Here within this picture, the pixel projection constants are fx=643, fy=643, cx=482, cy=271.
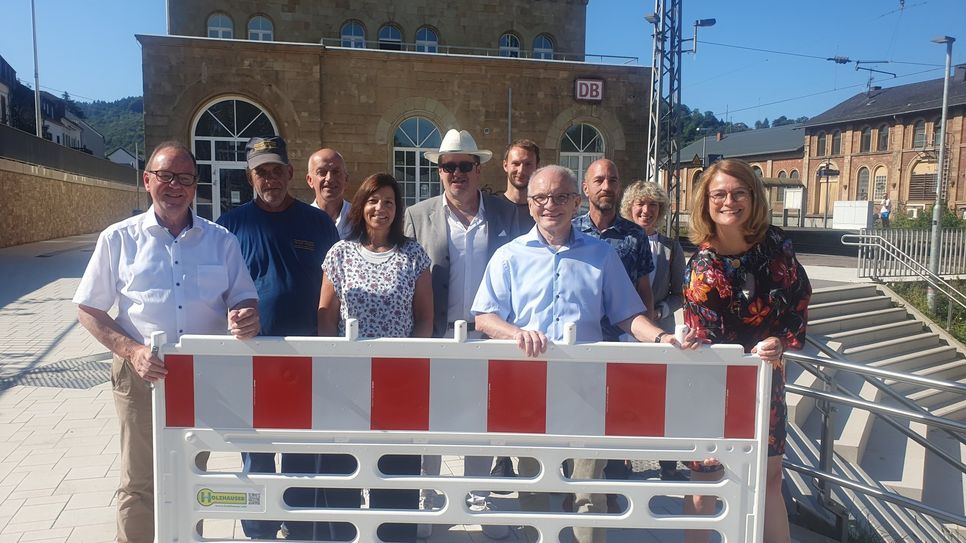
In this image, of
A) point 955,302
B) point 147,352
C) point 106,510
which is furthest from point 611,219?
point 955,302

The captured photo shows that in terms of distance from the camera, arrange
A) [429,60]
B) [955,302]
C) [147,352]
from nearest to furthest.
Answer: [147,352] < [955,302] < [429,60]

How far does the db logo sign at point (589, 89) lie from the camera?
20359 mm

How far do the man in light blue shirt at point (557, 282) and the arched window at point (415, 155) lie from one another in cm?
1712

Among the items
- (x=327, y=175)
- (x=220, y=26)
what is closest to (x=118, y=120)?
(x=220, y=26)

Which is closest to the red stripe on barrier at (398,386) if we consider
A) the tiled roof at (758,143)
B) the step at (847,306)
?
the step at (847,306)

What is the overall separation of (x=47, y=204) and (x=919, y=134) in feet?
191

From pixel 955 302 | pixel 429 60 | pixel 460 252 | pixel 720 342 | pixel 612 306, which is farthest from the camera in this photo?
pixel 429 60

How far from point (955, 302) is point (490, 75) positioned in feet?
46.6

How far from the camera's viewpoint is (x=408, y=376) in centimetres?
227

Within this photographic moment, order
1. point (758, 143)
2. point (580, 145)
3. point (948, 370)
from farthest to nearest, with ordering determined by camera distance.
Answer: point (758, 143) < point (580, 145) < point (948, 370)

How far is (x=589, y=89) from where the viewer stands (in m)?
20.5

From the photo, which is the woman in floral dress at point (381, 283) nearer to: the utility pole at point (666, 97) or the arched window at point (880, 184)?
the utility pole at point (666, 97)

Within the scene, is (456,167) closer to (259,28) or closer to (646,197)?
(646,197)

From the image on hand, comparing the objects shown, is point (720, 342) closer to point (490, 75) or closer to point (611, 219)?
point (611, 219)
